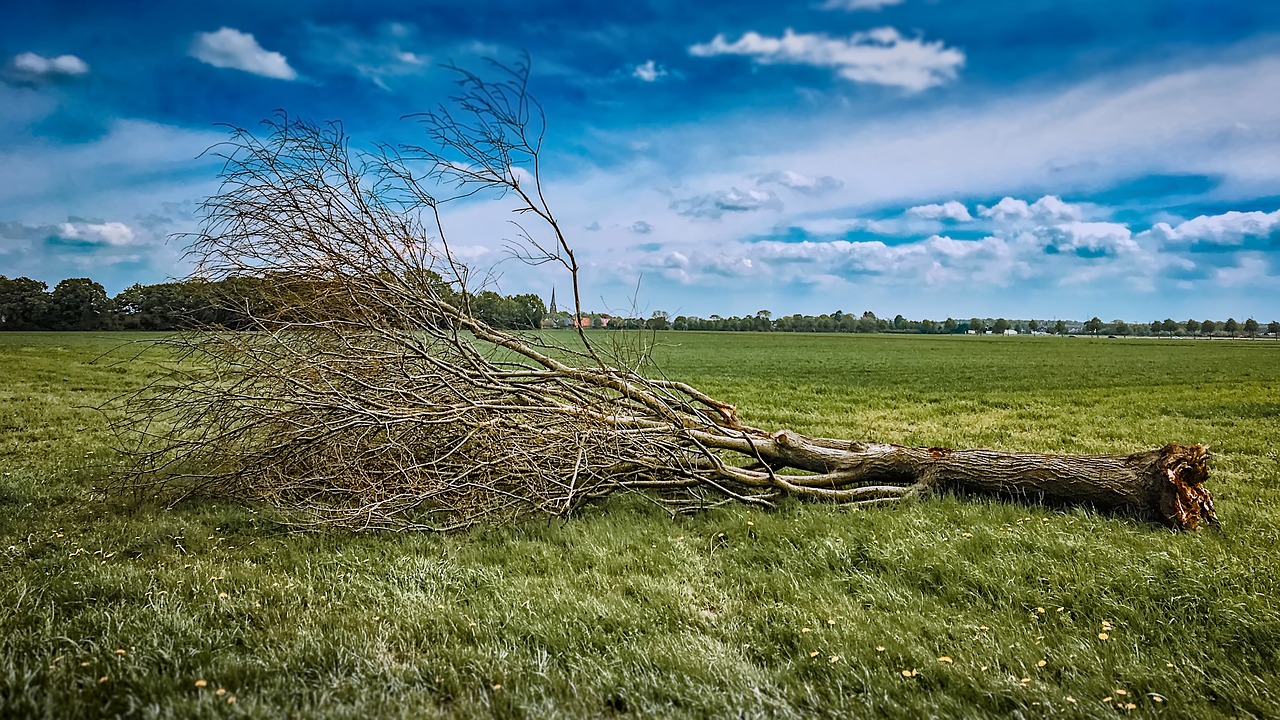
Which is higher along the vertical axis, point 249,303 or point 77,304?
point 77,304

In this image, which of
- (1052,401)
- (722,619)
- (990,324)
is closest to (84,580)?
(722,619)

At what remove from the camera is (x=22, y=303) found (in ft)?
129

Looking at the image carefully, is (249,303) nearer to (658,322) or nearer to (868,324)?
(658,322)


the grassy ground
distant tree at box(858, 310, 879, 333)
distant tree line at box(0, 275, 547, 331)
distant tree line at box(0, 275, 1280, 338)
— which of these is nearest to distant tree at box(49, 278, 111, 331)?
distant tree line at box(0, 275, 1280, 338)

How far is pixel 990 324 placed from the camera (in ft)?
486

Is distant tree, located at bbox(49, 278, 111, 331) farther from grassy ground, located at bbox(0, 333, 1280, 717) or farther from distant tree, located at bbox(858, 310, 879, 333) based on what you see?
distant tree, located at bbox(858, 310, 879, 333)

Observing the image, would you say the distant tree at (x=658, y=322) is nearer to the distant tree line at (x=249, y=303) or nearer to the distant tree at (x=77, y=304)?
the distant tree line at (x=249, y=303)

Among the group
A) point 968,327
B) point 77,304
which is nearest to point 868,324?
point 968,327

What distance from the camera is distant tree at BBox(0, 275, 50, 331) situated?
38781mm

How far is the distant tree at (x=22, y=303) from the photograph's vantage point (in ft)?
127

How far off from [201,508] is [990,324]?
164321 millimetres

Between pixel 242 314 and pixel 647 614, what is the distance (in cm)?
563

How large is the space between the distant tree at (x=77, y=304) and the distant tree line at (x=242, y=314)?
46 mm

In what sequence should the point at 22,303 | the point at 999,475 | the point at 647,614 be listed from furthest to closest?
1. the point at 22,303
2. the point at 999,475
3. the point at 647,614
